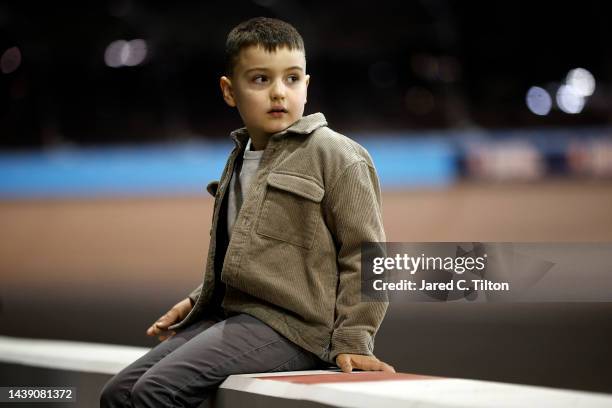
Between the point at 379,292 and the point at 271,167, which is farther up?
the point at 271,167

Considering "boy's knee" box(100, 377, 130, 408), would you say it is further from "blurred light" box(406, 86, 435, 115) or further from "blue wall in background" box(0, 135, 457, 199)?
"blurred light" box(406, 86, 435, 115)

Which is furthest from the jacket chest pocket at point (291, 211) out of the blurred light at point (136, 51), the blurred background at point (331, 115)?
the blurred light at point (136, 51)

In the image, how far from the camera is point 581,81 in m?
10.1

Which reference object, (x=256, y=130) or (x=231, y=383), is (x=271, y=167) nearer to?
(x=256, y=130)

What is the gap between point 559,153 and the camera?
9523 mm

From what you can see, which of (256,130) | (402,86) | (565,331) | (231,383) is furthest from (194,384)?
(402,86)

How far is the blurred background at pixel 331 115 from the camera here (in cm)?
863

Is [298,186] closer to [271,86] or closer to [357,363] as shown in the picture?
[271,86]

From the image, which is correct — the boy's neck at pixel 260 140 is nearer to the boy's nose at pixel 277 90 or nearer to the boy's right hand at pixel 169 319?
the boy's nose at pixel 277 90

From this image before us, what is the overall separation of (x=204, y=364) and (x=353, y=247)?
1.23 ft

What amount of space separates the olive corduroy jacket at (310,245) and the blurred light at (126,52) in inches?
370

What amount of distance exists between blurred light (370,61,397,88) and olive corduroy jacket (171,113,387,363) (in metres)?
8.88

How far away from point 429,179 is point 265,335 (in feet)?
26.1

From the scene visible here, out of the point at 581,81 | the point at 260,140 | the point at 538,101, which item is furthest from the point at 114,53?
the point at 260,140
